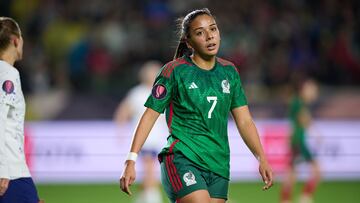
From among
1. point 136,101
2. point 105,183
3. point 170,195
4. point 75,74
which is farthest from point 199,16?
point 75,74

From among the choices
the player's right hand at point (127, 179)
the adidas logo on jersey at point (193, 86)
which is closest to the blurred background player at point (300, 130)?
the adidas logo on jersey at point (193, 86)

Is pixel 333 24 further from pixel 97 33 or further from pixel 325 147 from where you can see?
pixel 97 33

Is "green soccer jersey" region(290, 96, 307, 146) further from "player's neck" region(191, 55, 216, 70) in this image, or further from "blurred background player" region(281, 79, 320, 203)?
"player's neck" region(191, 55, 216, 70)

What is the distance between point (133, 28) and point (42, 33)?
1.88 meters

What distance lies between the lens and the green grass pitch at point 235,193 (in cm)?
1176

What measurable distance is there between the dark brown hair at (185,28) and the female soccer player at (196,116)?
0.4 inches

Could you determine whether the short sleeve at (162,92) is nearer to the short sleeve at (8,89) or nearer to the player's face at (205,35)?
the player's face at (205,35)

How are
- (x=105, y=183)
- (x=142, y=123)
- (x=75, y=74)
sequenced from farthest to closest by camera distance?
(x=75, y=74) → (x=105, y=183) → (x=142, y=123)

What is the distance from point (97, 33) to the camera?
1622cm

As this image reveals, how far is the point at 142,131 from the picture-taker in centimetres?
568

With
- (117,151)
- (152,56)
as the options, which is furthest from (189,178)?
(152,56)

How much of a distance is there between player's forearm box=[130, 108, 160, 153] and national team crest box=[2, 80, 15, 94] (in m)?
0.93

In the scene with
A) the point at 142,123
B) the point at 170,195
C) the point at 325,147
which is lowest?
the point at 325,147

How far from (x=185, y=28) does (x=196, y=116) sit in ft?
2.27
